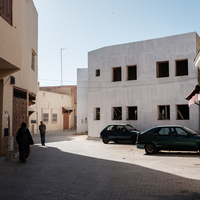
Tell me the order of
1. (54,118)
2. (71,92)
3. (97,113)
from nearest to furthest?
(97,113) < (54,118) < (71,92)

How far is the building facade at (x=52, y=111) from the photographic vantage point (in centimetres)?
3807

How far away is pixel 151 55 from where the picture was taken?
2338 cm

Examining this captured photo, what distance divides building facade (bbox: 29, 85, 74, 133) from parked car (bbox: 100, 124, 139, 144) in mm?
16525

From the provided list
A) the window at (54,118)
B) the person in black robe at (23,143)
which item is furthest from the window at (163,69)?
the window at (54,118)

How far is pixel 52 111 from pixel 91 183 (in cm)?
3520

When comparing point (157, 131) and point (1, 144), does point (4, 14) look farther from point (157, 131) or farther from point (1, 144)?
point (157, 131)

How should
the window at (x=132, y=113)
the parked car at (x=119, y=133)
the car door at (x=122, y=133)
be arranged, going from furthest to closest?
the window at (x=132, y=113), the car door at (x=122, y=133), the parked car at (x=119, y=133)

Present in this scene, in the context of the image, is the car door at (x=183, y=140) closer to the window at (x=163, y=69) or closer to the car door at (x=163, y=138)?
the car door at (x=163, y=138)

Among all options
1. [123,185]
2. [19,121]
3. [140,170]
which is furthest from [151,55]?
[123,185]

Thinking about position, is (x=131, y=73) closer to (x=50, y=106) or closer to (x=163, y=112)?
(x=163, y=112)

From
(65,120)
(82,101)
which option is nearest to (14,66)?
(82,101)

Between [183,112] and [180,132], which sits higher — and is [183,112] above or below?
above

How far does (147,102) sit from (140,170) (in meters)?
13.8

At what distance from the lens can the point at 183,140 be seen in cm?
1381
